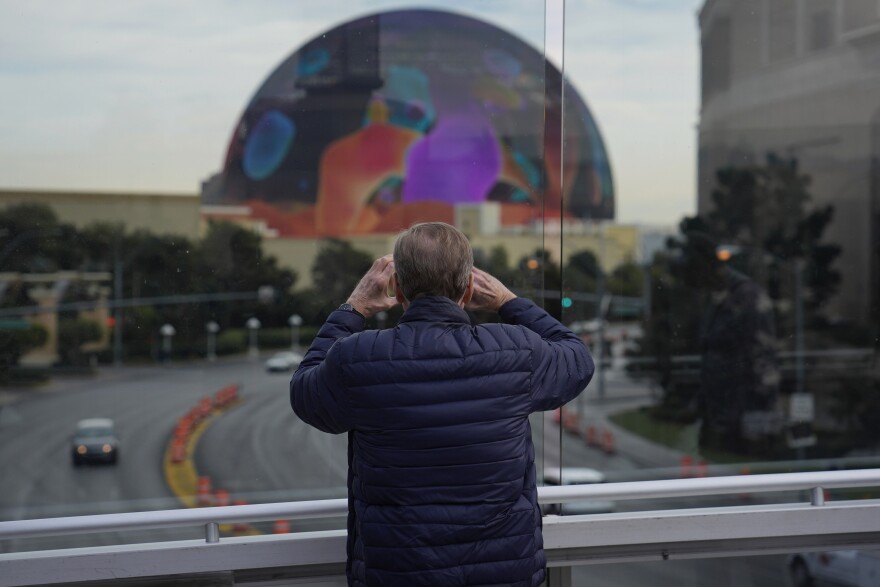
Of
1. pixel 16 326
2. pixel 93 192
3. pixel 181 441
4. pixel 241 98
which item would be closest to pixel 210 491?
pixel 181 441

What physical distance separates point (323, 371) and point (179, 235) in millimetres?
3589

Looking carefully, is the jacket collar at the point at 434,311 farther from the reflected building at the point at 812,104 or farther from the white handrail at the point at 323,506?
the reflected building at the point at 812,104

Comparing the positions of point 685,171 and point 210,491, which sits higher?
point 685,171

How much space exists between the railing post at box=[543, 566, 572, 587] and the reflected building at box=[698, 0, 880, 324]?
4.96 meters

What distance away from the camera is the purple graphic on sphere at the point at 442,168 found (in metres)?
4.53

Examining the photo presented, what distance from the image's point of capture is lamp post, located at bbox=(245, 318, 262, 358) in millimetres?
4031

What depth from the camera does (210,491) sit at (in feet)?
14.5

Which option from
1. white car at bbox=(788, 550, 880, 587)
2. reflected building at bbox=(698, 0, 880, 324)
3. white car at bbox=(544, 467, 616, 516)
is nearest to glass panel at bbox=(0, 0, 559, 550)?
white car at bbox=(544, 467, 616, 516)

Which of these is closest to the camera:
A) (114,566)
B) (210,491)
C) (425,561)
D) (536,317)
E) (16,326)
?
(425,561)

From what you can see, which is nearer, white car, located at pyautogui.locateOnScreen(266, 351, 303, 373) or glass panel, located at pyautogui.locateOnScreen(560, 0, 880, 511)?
white car, located at pyautogui.locateOnScreen(266, 351, 303, 373)

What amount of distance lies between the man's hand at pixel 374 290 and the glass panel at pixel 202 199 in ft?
9.82

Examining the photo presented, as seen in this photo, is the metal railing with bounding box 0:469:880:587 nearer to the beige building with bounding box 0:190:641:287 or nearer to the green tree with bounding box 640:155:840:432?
the beige building with bounding box 0:190:641:287

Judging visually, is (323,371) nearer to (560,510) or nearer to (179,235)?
(560,510)

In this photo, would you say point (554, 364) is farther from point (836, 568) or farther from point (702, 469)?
point (702, 469)
